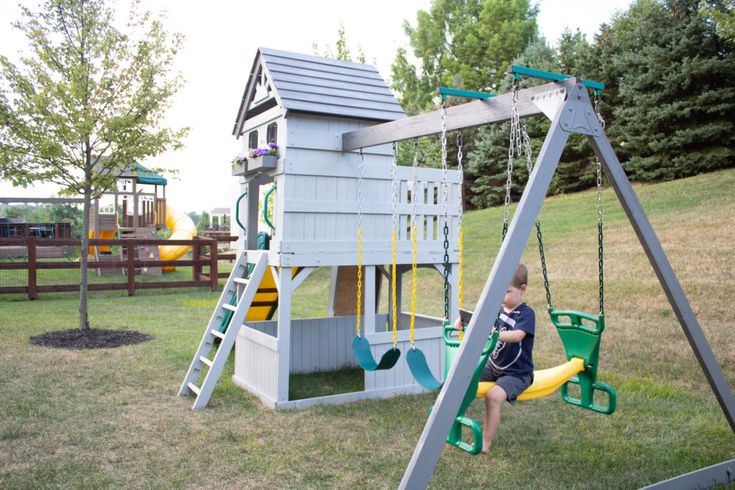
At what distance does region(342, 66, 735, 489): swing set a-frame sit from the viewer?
300cm

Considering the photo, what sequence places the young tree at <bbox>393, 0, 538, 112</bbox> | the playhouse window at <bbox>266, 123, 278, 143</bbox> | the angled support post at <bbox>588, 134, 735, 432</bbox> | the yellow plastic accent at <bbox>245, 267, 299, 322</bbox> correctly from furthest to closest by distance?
the young tree at <bbox>393, 0, 538, 112</bbox> → the yellow plastic accent at <bbox>245, 267, 299, 322</bbox> → the playhouse window at <bbox>266, 123, 278, 143</bbox> → the angled support post at <bbox>588, 134, 735, 432</bbox>

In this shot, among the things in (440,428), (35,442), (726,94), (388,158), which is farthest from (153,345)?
(726,94)

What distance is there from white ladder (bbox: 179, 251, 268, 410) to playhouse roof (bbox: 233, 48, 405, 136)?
1606 millimetres

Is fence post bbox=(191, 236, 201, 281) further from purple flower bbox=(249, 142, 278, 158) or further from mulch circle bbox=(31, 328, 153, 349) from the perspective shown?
purple flower bbox=(249, 142, 278, 158)

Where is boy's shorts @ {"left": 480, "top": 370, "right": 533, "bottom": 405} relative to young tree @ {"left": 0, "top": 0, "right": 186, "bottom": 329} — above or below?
below

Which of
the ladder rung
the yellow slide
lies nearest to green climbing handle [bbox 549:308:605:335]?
the ladder rung

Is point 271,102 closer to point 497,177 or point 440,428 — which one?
point 440,428

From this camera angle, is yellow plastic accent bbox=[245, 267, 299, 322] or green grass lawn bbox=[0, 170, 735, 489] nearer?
green grass lawn bbox=[0, 170, 735, 489]

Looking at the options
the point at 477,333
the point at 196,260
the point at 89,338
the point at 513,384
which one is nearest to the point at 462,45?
the point at 196,260

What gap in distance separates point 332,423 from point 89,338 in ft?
16.1

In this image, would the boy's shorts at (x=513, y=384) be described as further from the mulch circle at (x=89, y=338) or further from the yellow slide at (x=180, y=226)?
the yellow slide at (x=180, y=226)

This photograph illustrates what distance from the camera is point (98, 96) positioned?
8953mm

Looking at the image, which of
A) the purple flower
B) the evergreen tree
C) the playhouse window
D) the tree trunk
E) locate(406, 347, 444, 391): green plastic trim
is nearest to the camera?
locate(406, 347, 444, 391): green plastic trim

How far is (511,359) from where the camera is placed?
425 cm
